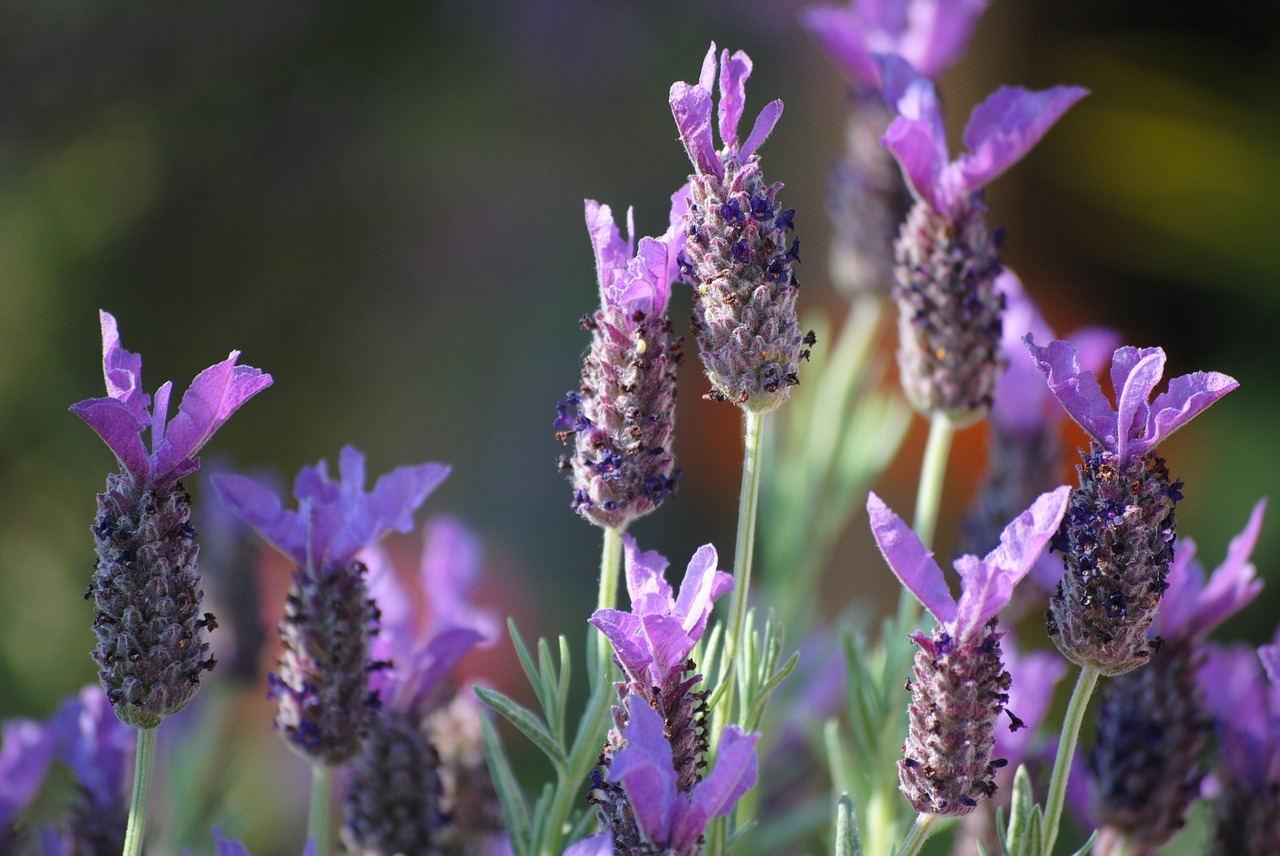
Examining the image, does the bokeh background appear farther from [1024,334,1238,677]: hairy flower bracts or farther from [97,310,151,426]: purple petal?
[1024,334,1238,677]: hairy flower bracts

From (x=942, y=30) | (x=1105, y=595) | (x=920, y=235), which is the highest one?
(x=942, y=30)

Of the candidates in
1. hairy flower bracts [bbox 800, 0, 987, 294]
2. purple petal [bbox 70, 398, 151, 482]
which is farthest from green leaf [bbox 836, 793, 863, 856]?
hairy flower bracts [bbox 800, 0, 987, 294]

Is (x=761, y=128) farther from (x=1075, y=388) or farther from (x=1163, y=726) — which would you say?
(x=1163, y=726)

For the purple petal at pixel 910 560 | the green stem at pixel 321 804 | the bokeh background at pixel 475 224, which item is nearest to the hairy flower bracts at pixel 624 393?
the purple petal at pixel 910 560

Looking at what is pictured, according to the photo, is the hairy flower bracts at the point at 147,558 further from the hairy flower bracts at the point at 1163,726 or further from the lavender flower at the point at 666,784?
the hairy flower bracts at the point at 1163,726

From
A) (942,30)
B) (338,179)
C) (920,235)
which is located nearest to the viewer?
(920,235)

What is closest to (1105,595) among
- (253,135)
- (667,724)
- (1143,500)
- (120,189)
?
(1143,500)

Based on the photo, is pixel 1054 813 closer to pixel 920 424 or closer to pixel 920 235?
pixel 920 235
